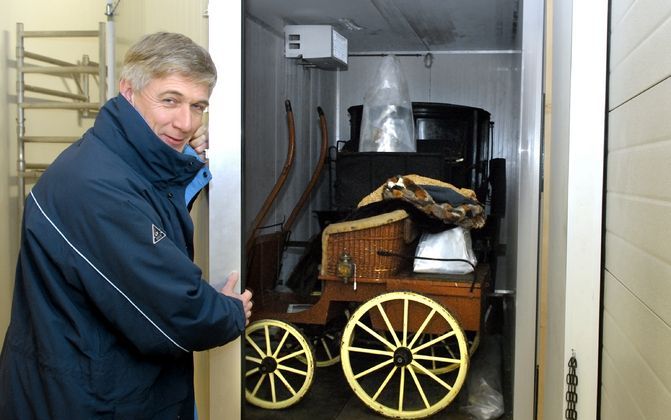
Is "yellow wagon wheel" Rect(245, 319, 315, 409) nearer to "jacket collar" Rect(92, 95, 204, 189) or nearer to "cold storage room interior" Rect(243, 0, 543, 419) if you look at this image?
"cold storage room interior" Rect(243, 0, 543, 419)

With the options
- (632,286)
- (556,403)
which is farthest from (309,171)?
(632,286)

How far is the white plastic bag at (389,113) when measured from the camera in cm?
330

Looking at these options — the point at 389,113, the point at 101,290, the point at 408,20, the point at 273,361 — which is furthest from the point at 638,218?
the point at 408,20

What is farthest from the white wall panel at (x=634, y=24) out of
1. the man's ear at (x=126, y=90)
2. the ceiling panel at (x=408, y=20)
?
the ceiling panel at (x=408, y=20)

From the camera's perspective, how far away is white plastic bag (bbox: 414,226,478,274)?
8.80ft

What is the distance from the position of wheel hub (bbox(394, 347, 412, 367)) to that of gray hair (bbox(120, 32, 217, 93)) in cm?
151

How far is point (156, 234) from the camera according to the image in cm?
127

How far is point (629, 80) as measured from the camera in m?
1.28

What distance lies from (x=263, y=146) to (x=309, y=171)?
1.05 metres

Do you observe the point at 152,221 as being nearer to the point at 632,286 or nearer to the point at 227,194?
the point at 227,194

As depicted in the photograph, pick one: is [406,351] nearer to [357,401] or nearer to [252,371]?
[357,401]

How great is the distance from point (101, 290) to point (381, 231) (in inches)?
60.5

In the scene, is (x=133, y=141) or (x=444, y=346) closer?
(x=133, y=141)

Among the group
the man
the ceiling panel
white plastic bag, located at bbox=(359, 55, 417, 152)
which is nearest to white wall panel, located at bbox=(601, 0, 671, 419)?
the man
